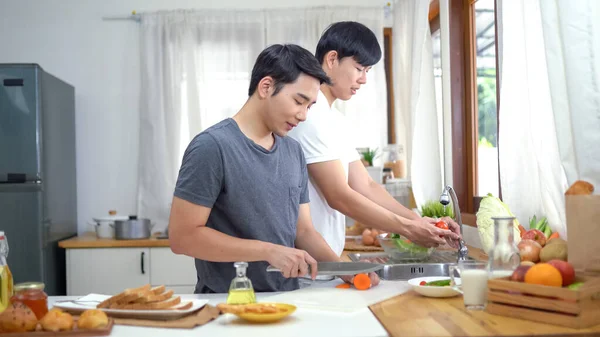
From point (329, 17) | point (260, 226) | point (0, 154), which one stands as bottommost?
point (260, 226)

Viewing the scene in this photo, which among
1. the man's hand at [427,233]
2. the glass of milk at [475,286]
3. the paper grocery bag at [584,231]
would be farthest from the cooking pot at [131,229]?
the paper grocery bag at [584,231]

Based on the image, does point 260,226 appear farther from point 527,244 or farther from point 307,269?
point 527,244

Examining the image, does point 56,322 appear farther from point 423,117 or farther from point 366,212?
point 423,117

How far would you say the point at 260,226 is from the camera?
1942mm

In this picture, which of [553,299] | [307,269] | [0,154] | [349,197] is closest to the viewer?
[553,299]

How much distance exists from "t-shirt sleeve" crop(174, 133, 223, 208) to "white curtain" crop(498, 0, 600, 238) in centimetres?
100

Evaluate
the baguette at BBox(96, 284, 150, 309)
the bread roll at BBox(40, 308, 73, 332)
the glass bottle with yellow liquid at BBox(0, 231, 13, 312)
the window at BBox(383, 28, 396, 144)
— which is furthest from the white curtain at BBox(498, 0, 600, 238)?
the window at BBox(383, 28, 396, 144)

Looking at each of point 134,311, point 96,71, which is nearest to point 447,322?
point 134,311

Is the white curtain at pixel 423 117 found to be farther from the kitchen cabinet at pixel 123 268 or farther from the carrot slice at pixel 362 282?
the carrot slice at pixel 362 282

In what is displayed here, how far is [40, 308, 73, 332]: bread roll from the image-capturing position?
1493 millimetres

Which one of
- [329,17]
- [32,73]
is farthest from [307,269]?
[329,17]

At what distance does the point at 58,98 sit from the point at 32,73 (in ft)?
1.22

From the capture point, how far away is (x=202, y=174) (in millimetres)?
1827

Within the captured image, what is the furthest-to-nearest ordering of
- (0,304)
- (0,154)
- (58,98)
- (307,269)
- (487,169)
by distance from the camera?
(58,98)
(0,154)
(487,169)
(307,269)
(0,304)
